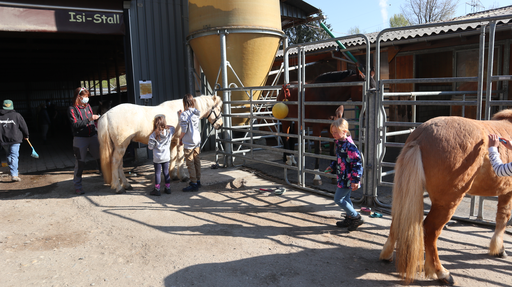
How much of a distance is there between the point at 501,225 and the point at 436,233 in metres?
0.97

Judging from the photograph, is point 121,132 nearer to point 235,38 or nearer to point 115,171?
point 115,171

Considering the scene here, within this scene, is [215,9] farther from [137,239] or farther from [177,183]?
[137,239]

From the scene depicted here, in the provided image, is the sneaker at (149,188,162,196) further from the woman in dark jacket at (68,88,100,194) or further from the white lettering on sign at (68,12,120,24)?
the white lettering on sign at (68,12,120,24)

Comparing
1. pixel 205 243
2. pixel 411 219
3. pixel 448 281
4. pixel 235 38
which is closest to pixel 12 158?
pixel 235 38

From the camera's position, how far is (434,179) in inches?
108

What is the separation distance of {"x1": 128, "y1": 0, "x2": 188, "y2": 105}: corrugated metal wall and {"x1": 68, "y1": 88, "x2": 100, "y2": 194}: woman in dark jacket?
8.88ft

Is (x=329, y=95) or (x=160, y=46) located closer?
(x=329, y=95)

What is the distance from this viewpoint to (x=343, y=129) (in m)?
3.76

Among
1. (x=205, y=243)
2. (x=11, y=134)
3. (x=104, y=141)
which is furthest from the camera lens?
(x=11, y=134)

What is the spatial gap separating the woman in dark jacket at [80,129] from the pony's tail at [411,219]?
5.16m

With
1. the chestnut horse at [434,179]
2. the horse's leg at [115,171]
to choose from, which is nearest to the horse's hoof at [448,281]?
the chestnut horse at [434,179]

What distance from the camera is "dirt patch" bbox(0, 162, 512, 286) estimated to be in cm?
302

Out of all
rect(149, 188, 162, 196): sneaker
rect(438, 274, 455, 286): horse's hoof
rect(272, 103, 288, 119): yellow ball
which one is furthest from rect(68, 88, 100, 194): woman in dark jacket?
rect(438, 274, 455, 286): horse's hoof

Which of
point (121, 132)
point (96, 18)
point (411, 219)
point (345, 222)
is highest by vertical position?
point (96, 18)
